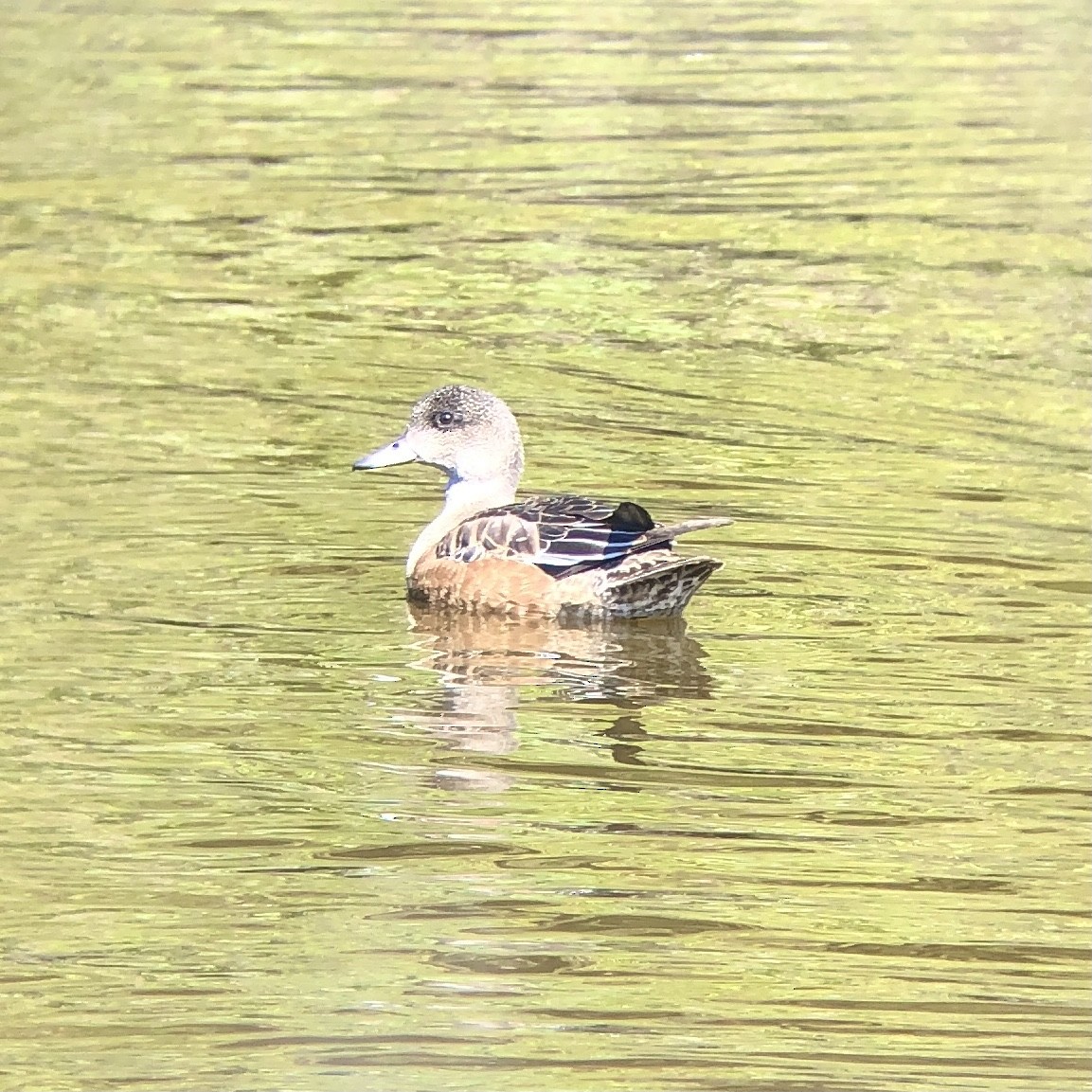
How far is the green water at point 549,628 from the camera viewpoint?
578 centimetres

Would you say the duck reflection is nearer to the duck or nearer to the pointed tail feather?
the duck

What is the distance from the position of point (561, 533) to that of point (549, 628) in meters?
0.34

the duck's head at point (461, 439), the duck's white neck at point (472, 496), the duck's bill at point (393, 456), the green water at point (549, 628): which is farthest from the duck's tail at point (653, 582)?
the duck's bill at point (393, 456)

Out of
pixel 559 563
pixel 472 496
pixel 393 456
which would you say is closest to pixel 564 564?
pixel 559 563

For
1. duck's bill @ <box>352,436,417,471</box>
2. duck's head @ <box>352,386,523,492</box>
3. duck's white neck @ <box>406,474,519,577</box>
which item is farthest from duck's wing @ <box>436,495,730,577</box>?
duck's bill @ <box>352,436,417,471</box>

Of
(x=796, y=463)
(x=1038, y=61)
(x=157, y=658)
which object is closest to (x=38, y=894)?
(x=157, y=658)

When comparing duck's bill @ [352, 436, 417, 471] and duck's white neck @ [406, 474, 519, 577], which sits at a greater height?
duck's bill @ [352, 436, 417, 471]

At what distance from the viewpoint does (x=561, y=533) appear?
9312 mm

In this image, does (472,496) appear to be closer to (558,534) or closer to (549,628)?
(558,534)

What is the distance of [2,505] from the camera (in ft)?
34.5

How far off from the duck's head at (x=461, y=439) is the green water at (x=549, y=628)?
48cm

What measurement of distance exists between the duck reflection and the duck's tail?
0.07m

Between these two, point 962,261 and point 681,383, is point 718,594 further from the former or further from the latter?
point 962,261

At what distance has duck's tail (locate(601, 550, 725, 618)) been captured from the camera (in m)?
9.02
